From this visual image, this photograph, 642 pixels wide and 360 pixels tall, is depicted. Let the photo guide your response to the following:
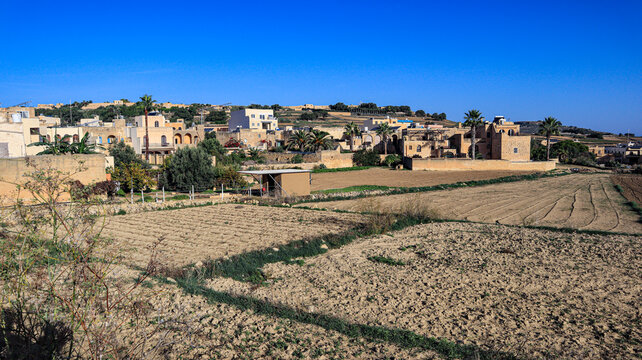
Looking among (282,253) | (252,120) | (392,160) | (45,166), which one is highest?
(252,120)

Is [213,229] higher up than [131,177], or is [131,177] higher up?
[131,177]

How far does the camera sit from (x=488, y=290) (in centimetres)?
1023

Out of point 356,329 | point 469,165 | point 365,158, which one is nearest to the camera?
point 356,329

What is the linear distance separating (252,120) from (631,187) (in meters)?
56.8

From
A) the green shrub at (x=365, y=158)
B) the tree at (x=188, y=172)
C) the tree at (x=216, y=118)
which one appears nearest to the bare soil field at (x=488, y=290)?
the tree at (x=188, y=172)

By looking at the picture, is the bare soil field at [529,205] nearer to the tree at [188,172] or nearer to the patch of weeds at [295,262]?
the patch of weeds at [295,262]

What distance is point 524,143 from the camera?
186 feet

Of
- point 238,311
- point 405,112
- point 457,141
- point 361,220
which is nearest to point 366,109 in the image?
point 405,112

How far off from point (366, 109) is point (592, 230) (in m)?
150

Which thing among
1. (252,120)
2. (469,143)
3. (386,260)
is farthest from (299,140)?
(386,260)

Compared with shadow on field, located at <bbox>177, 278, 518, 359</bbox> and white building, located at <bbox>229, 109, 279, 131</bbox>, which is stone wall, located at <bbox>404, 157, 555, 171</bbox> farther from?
shadow on field, located at <bbox>177, 278, 518, 359</bbox>

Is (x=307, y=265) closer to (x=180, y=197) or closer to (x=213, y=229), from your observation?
(x=213, y=229)

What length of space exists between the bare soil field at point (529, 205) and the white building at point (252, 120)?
160 feet

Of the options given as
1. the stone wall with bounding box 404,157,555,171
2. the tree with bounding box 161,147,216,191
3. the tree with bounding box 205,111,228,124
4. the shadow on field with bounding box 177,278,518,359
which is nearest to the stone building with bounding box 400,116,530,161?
the stone wall with bounding box 404,157,555,171
